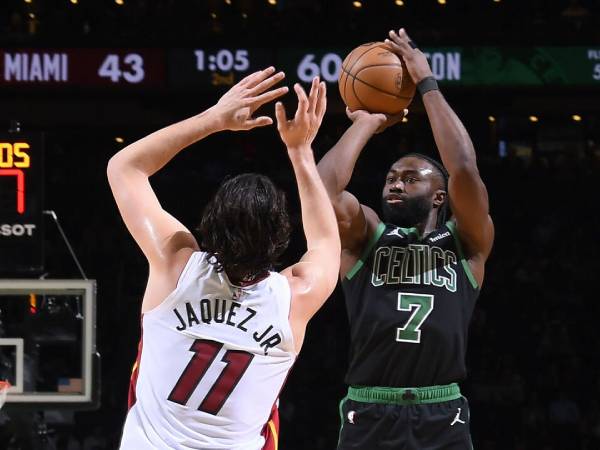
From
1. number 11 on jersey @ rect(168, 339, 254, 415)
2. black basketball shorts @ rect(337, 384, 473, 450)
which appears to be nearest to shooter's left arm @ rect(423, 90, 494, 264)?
black basketball shorts @ rect(337, 384, 473, 450)

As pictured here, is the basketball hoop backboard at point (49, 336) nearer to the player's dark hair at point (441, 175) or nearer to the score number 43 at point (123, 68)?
the player's dark hair at point (441, 175)

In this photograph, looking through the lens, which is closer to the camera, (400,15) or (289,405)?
(289,405)

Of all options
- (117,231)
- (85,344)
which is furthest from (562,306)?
(85,344)

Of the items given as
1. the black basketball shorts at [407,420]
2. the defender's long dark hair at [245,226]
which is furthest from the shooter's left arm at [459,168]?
the defender's long dark hair at [245,226]

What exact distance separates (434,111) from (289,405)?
772 cm

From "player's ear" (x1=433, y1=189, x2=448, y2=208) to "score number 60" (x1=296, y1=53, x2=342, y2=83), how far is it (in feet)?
22.4

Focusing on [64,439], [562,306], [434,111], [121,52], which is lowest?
[64,439]

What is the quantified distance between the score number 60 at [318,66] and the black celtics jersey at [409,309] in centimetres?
701

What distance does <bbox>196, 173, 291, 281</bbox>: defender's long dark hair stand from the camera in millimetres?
2742

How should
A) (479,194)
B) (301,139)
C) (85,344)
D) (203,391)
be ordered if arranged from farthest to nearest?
(85,344) → (479,194) → (301,139) → (203,391)

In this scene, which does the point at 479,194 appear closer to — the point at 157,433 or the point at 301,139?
the point at 301,139

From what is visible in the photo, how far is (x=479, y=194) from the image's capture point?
14.6ft

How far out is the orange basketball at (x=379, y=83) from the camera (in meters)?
4.62

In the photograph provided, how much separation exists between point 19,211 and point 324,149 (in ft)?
22.5
